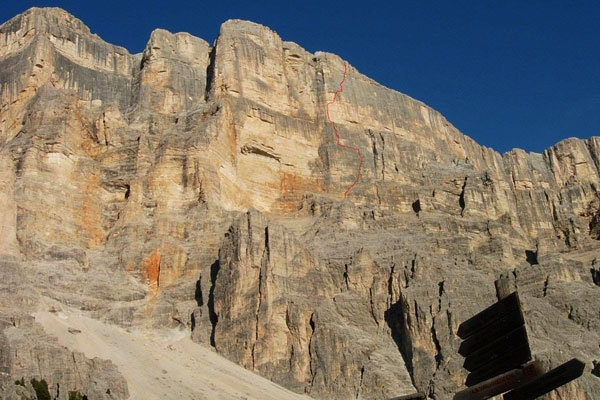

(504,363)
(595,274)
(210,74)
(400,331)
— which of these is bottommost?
(504,363)

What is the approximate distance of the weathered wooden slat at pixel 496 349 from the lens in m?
6.53

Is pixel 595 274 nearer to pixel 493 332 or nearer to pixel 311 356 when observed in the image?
pixel 311 356

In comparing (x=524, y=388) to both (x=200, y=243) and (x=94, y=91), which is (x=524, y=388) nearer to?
(x=200, y=243)

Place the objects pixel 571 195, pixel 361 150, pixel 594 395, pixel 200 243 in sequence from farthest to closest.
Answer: pixel 571 195, pixel 361 150, pixel 200 243, pixel 594 395

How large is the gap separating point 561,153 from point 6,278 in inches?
2868

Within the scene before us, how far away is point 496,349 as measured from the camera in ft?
21.9

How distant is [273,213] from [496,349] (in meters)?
70.7

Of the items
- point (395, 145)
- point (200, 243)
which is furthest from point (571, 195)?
point (200, 243)

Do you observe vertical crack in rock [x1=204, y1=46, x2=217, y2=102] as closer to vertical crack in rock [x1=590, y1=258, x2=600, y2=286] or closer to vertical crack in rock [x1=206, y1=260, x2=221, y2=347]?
vertical crack in rock [x1=206, y1=260, x2=221, y2=347]

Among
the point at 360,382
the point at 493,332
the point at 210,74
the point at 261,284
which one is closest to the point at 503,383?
the point at 493,332

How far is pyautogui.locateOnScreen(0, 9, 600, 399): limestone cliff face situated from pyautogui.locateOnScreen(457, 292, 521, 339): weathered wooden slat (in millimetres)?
43643

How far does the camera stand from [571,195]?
9862 cm

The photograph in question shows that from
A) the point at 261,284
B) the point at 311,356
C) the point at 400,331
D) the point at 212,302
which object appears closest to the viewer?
the point at 311,356

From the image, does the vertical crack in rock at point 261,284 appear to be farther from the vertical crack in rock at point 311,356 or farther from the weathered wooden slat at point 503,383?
the weathered wooden slat at point 503,383
